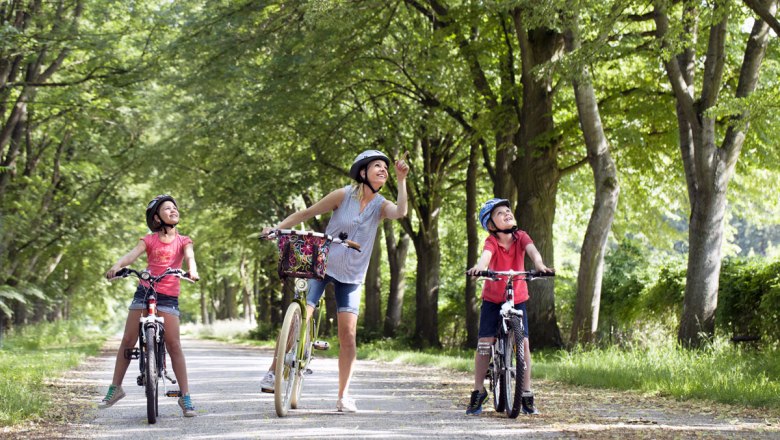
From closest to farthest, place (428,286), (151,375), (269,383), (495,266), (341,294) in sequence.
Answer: (151,375)
(269,383)
(341,294)
(495,266)
(428,286)

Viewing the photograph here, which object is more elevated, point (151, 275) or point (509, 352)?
point (151, 275)

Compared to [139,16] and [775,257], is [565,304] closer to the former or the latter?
[775,257]

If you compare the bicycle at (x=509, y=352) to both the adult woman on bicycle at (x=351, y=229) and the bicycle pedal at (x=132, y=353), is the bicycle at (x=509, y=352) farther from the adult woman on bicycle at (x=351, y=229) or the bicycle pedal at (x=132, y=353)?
the bicycle pedal at (x=132, y=353)

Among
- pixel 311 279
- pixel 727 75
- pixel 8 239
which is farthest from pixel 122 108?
pixel 311 279

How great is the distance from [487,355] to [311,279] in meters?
1.62

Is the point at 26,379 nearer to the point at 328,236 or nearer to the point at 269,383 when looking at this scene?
the point at 269,383

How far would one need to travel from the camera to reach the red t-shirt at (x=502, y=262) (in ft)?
26.3

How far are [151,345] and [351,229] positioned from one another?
1837mm

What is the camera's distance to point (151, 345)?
25.1ft

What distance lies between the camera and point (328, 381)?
11969 millimetres

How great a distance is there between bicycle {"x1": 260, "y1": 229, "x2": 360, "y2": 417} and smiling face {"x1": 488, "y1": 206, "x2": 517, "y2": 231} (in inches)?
48.5

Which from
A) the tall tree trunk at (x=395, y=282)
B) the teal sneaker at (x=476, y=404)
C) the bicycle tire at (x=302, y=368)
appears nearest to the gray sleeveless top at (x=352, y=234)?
the bicycle tire at (x=302, y=368)

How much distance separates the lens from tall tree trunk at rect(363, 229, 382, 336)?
29156 mm

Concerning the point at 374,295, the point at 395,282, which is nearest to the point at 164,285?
the point at 395,282
